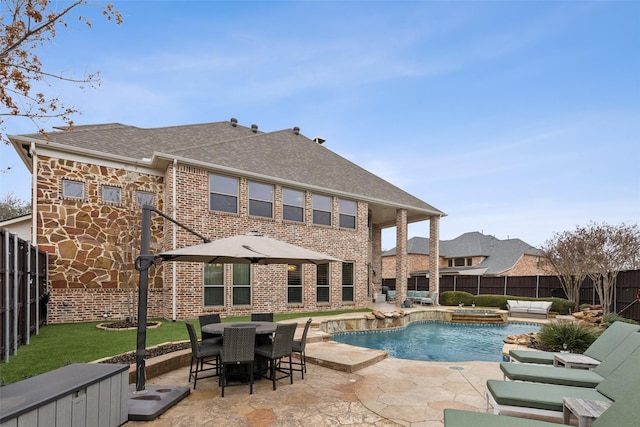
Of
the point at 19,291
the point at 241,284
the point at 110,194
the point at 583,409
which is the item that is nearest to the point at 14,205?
the point at 110,194

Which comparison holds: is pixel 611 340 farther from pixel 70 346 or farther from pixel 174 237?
pixel 174 237

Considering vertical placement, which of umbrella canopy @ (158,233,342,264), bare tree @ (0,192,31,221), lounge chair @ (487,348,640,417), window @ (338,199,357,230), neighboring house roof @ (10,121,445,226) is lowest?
lounge chair @ (487,348,640,417)

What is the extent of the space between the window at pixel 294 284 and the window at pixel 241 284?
1820 millimetres

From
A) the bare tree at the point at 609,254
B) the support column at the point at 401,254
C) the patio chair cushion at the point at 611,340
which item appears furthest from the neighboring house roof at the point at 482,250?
the patio chair cushion at the point at 611,340

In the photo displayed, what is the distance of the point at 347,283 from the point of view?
16.2 meters

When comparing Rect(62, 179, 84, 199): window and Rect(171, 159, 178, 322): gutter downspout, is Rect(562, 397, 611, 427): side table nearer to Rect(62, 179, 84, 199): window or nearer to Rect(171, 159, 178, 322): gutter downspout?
Rect(171, 159, 178, 322): gutter downspout

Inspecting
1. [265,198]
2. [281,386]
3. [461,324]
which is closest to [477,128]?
[461,324]

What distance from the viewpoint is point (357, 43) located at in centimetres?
1149

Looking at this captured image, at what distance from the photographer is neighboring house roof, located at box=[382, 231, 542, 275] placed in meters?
32.2

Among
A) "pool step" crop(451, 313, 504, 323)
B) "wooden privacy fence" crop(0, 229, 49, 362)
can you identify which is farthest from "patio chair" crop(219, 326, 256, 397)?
"pool step" crop(451, 313, 504, 323)

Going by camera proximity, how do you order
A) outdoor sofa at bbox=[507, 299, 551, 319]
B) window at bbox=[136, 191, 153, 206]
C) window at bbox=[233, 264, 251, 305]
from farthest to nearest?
outdoor sofa at bbox=[507, 299, 551, 319] → window at bbox=[233, 264, 251, 305] → window at bbox=[136, 191, 153, 206]

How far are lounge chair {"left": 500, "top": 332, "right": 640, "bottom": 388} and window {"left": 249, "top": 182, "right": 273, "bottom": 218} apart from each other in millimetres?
10397

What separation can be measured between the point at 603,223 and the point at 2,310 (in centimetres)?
2118

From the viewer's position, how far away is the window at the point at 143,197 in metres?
12.0
